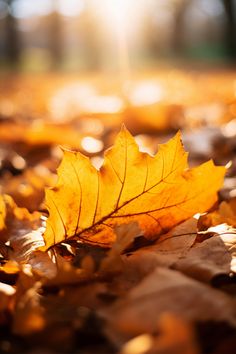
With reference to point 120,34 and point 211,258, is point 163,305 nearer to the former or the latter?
point 211,258

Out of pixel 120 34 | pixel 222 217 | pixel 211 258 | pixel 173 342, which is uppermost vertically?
pixel 120 34

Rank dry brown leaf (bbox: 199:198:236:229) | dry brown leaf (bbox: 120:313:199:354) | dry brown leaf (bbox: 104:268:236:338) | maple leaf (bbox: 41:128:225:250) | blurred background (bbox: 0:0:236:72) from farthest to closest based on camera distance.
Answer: blurred background (bbox: 0:0:236:72) → dry brown leaf (bbox: 199:198:236:229) → maple leaf (bbox: 41:128:225:250) → dry brown leaf (bbox: 104:268:236:338) → dry brown leaf (bbox: 120:313:199:354)

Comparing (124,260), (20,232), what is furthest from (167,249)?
(20,232)

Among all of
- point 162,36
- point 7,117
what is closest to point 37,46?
point 162,36

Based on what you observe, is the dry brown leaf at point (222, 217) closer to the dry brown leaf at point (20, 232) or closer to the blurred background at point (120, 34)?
the dry brown leaf at point (20, 232)

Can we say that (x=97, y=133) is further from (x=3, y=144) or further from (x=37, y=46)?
(x=37, y=46)

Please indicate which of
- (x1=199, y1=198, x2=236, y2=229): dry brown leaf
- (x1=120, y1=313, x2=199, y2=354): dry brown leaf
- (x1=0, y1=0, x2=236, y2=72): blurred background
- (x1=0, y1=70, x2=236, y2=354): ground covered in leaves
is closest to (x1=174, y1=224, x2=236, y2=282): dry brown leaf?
(x1=0, y1=70, x2=236, y2=354): ground covered in leaves

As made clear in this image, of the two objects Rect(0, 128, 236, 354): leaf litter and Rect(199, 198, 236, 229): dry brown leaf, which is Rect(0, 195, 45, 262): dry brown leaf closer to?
Rect(0, 128, 236, 354): leaf litter
